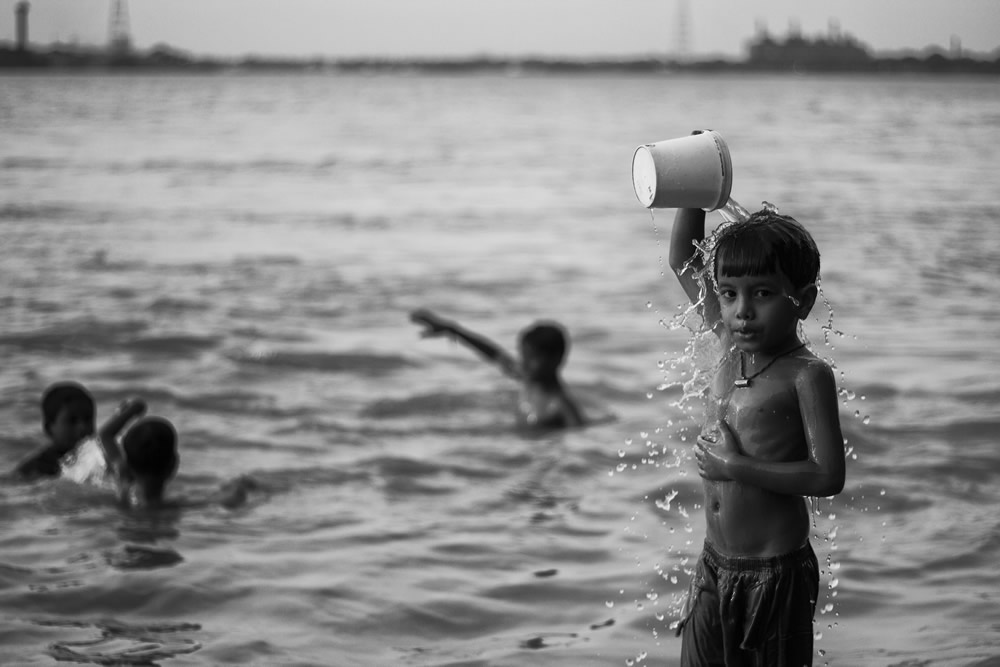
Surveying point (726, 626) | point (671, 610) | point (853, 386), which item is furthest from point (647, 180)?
point (853, 386)

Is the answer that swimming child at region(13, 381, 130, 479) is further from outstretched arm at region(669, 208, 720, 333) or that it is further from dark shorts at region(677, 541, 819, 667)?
dark shorts at region(677, 541, 819, 667)

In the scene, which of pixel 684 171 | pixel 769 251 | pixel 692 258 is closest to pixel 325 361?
pixel 692 258

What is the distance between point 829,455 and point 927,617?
7.40ft

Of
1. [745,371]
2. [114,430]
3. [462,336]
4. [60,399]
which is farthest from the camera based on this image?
[462,336]

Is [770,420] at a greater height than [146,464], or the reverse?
[770,420]

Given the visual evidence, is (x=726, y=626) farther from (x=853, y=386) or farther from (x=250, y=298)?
(x=250, y=298)

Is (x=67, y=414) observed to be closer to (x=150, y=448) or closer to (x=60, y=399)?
(x=60, y=399)

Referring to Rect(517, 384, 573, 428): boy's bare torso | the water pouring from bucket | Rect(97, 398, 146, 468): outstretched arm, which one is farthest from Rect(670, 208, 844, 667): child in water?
Rect(517, 384, 573, 428): boy's bare torso

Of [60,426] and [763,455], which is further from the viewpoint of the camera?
[60,426]

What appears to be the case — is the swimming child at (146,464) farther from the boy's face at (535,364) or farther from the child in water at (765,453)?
the child in water at (765,453)

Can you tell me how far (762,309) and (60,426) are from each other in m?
4.65

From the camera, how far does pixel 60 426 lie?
6.57m

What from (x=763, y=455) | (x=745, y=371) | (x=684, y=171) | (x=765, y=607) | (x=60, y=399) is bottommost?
(x=60, y=399)

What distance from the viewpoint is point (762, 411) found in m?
2.96
